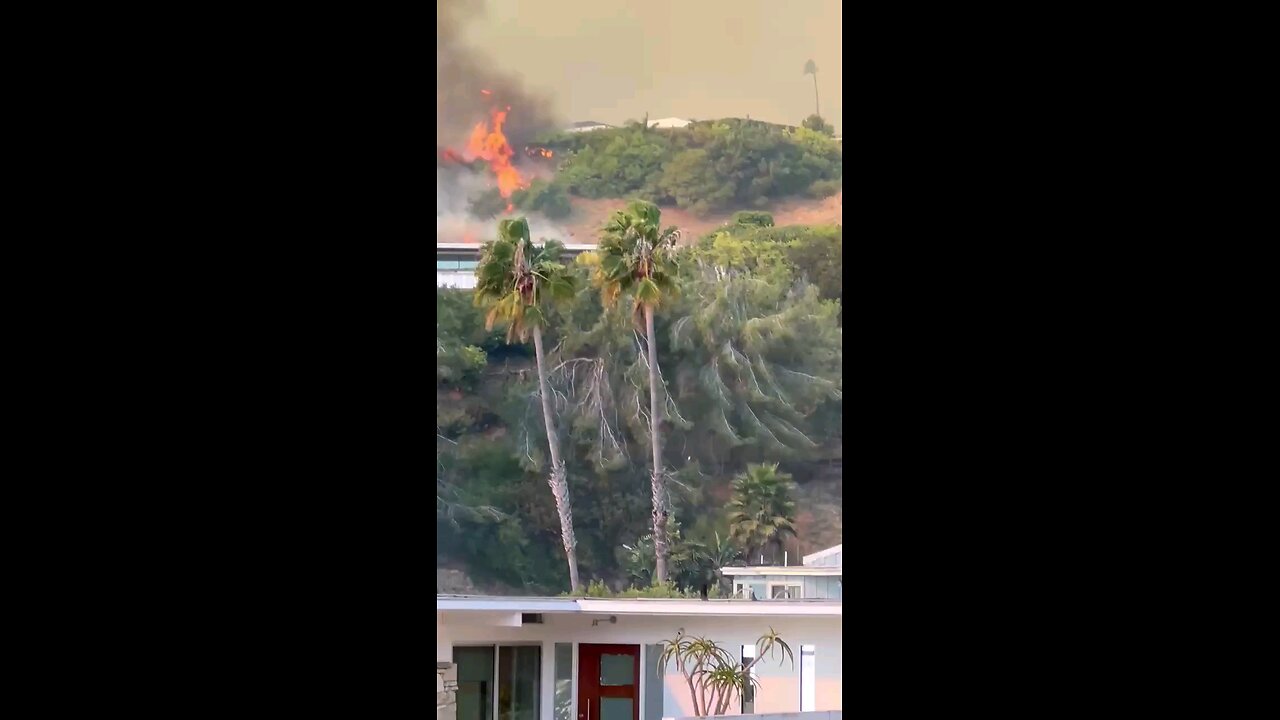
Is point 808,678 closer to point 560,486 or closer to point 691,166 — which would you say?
point 560,486

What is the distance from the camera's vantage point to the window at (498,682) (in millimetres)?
10648

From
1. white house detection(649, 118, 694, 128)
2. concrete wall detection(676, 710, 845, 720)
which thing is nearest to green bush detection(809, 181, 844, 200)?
white house detection(649, 118, 694, 128)

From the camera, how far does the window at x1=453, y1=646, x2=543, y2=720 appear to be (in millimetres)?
10648

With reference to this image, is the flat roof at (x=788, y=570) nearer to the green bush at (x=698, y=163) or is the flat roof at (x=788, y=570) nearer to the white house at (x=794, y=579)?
the white house at (x=794, y=579)

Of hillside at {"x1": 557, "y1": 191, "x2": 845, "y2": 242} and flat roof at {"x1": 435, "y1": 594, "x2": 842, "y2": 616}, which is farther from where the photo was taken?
hillside at {"x1": 557, "y1": 191, "x2": 845, "y2": 242}

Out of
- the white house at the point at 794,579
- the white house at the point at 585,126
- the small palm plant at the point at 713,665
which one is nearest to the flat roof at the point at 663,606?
the small palm plant at the point at 713,665

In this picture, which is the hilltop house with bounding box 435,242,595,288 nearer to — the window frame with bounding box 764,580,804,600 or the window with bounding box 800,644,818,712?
the window frame with bounding box 764,580,804,600

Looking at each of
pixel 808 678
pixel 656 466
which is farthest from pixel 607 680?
pixel 656 466

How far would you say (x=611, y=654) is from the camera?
1100 cm

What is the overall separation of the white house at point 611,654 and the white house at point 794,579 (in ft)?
2.97

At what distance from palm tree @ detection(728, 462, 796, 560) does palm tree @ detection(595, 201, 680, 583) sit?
34.6 inches
